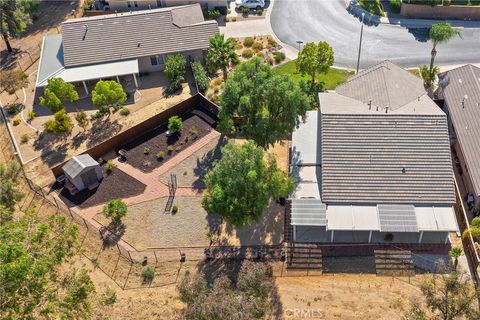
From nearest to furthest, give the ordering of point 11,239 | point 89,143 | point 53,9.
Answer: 1. point 11,239
2. point 89,143
3. point 53,9

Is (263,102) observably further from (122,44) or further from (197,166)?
(122,44)

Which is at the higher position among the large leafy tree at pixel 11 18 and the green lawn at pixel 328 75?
the large leafy tree at pixel 11 18

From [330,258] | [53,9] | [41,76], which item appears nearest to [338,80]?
[330,258]

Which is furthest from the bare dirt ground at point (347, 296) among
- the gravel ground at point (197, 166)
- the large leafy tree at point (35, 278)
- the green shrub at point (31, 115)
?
the green shrub at point (31, 115)

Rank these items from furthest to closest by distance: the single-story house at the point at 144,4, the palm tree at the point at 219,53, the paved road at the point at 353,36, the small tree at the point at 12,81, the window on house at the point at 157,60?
the single-story house at the point at 144,4 → the paved road at the point at 353,36 → the window on house at the point at 157,60 → the small tree at the point at 12,81 → the palm tree at the point at 219,53

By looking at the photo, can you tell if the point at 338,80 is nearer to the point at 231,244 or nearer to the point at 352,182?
the point at 352,182

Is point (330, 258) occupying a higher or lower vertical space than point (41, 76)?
lower

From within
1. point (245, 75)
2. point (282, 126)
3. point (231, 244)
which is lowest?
point (231, 244)

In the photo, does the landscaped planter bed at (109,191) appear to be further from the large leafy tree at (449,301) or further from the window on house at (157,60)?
the large leafy tree at (449,301)

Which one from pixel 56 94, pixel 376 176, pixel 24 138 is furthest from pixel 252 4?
pixel 376 176
